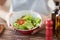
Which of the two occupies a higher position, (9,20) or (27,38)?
(9,20)

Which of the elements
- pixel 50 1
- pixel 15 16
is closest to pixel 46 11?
pixel 50 1

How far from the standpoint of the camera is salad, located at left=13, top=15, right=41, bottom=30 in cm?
107

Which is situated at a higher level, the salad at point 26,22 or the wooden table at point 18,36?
the salad at point 26,22

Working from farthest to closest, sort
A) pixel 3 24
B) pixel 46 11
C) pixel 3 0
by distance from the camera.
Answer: pixel 3 0 → pixel 46 11 → pixel 3 24

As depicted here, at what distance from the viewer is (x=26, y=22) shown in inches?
43.1

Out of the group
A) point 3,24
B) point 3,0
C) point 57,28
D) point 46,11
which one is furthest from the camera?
point 3,0

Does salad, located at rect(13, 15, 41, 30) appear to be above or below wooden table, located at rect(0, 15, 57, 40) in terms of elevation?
above

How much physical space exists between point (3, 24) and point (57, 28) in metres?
0.35

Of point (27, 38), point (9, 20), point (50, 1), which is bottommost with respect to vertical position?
point (27, 38)

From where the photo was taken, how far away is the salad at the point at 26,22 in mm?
1067

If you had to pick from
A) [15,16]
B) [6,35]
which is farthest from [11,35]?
[15,16]

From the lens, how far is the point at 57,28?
104 centimetres

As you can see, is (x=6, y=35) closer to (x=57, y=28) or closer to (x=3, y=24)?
(x=3, y=24)

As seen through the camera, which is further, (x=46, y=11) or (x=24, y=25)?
(x=46, y=11)
